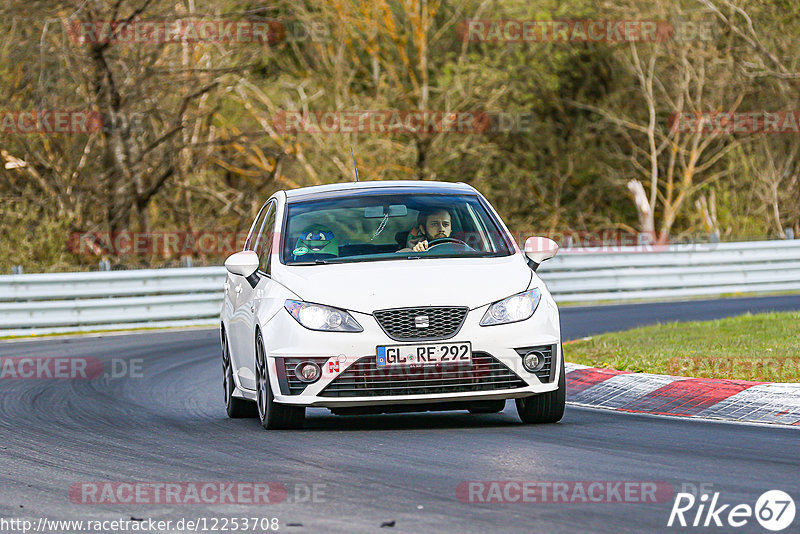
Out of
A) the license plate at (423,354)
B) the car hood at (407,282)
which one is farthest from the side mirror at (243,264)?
the license plate at (423,354)

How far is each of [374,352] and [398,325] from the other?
0.74 feet

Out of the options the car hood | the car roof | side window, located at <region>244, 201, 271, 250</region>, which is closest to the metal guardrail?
side window, located at <region>244, 201, 271, 250</region>

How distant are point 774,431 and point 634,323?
1140 cm

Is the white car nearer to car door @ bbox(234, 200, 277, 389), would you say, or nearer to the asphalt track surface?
car door @ bbox(234, 200, 277, 389)

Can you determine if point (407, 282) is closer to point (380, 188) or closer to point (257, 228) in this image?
point (380, 188)

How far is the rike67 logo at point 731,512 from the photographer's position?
584 cm

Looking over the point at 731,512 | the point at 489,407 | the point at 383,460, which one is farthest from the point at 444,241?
the point at 731,512

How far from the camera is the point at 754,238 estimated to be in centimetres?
3073

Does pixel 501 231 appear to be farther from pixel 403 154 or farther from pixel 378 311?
pixel 403 154

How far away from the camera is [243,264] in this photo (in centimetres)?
1012

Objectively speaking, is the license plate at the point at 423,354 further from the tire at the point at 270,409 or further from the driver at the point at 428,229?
the driver at the point at 428,229

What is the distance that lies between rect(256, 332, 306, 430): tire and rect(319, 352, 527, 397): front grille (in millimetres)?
551

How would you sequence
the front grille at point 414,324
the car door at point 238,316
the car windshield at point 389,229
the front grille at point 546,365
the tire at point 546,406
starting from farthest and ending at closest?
1. the car door at point 238,316
2. the car windshield at point 389,229
3. the tire at point 546,406
4. the front grille at point 546,365
5. the front grille at point 414,324

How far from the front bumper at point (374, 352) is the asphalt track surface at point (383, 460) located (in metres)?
0.26
